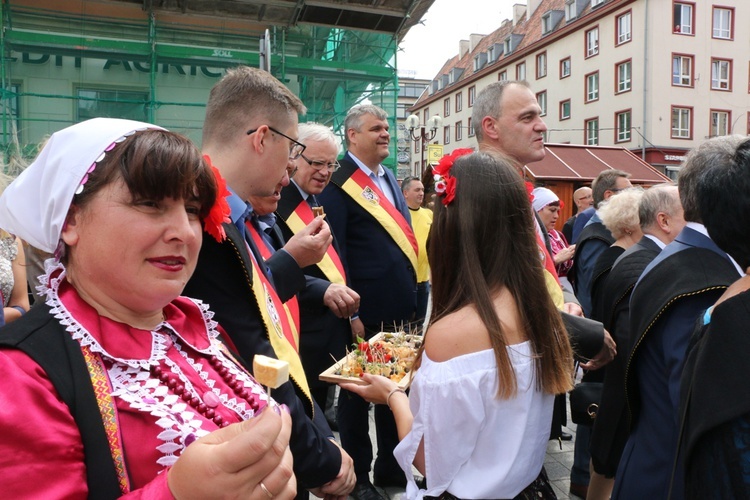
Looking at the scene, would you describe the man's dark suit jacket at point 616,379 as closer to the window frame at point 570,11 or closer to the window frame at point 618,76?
the window frame at point 618,76

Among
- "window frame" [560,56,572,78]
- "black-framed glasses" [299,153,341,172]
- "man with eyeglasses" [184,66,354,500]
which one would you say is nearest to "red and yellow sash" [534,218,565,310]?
"man with eyeglasses" [184,66,354,500]

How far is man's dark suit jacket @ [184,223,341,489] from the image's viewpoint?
1.90 m

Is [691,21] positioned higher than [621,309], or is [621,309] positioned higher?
[691,21]

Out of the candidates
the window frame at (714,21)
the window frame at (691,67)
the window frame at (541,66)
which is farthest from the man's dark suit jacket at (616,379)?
the window frame at (541,66)

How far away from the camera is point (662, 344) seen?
2.47 m

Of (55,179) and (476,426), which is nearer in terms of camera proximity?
(55,179)

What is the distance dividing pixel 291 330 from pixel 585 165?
60.3 ft

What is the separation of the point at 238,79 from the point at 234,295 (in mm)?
927

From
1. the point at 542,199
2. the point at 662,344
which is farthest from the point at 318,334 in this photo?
the point at 542,199

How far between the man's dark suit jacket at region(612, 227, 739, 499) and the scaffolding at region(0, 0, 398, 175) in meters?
13.1

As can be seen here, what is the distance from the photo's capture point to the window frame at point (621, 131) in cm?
Answer: 3238

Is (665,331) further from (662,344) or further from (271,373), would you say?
(271,373)

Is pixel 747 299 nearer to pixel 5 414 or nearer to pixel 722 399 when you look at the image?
pixel 722 399

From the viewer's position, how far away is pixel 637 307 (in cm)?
259
